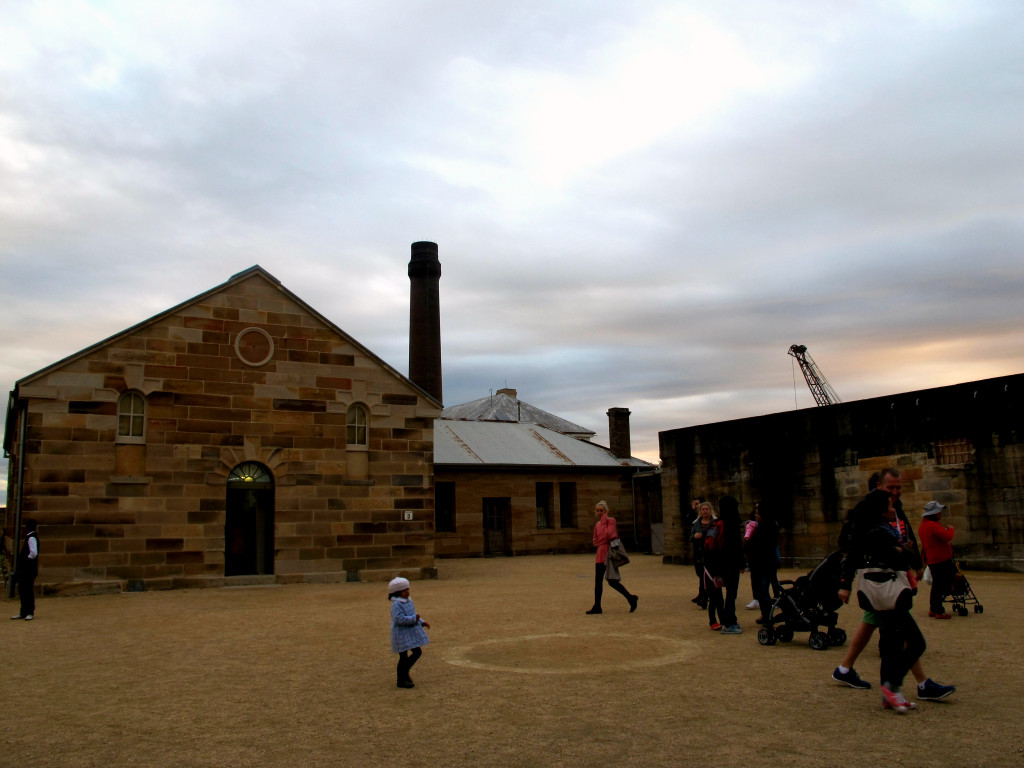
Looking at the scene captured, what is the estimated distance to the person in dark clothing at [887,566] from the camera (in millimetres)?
6062

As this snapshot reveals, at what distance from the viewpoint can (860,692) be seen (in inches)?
265

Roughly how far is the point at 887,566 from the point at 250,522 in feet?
52.0

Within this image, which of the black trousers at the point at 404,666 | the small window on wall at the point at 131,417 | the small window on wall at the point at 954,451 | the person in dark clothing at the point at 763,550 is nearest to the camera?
the black trousers at the point at 404,666

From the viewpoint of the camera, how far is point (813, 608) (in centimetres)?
889

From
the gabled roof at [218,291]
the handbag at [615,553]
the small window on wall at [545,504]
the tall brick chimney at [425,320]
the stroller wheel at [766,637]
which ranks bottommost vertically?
the stroller wheel at [766,637]

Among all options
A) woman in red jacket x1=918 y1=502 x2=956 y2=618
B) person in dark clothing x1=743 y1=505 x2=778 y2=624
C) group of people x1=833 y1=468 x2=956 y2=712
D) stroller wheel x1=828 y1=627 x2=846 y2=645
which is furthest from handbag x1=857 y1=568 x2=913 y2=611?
woman in red jacket x1=918 y1=502 x2=956 y2=618

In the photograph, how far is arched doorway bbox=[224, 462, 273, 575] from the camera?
62.6ft

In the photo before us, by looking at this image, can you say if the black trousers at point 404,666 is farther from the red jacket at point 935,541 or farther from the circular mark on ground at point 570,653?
the red jacket at point 935,541

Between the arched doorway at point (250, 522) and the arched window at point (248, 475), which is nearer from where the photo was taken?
the arched window at point (248, 475)

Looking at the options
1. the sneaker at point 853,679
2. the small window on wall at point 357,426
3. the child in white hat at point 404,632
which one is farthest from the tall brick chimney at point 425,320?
the sneaker at point 853,679

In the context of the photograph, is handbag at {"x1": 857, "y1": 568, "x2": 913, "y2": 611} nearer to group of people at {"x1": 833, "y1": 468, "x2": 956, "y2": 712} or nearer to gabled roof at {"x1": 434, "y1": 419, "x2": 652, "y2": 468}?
group of people at {"x1": 833, "y1": 468, "x2": 956, "y2": 712}

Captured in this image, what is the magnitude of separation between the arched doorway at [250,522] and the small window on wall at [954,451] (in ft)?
47.8

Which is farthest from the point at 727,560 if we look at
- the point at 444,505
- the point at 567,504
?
the point at 567,504

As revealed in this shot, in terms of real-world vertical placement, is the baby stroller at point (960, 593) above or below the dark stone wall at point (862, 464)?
below
